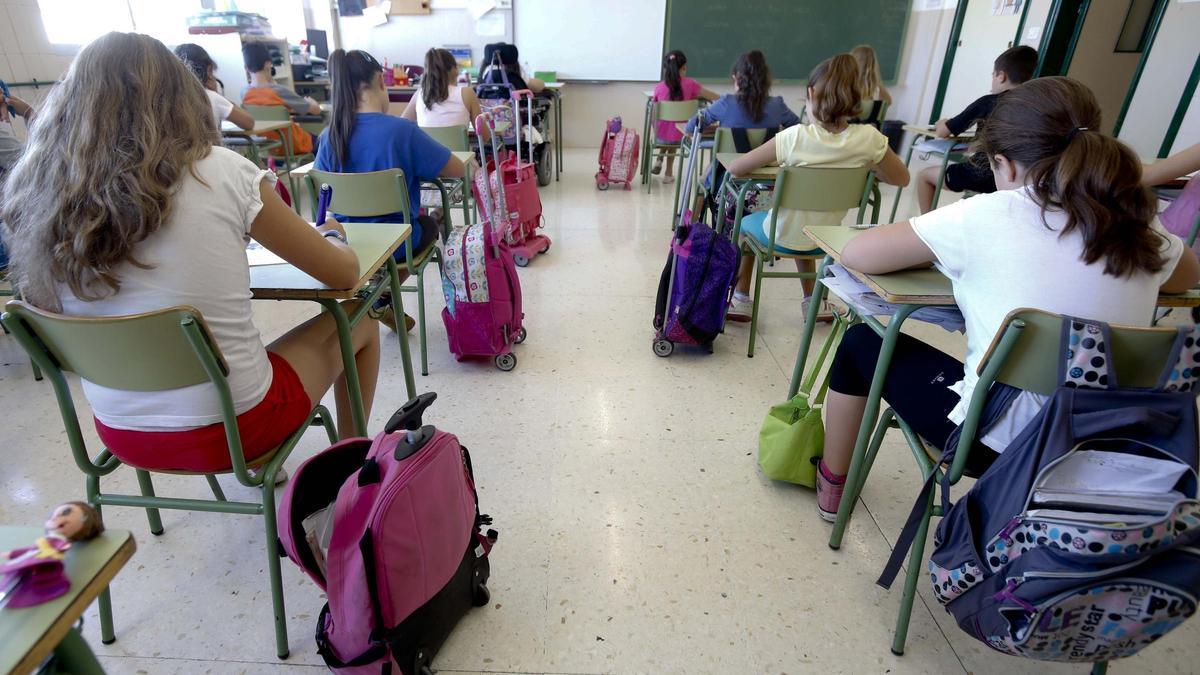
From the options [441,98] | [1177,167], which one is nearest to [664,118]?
[441,98]

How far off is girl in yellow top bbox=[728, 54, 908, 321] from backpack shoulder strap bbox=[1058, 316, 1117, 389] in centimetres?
136

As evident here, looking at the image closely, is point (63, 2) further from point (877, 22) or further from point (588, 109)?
point (877, 22)

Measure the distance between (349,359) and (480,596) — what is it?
1.95ft

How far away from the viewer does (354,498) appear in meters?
1.03

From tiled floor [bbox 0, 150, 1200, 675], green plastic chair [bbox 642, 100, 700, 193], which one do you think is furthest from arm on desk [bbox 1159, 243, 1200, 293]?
green plastic chair [bbox 642, 100, 700, 193]

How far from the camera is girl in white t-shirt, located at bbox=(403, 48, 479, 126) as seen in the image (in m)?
3.76

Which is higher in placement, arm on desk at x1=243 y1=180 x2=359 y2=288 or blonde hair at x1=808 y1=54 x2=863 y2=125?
blonde hair at x1=808 y1=54 x2=863 y2=125

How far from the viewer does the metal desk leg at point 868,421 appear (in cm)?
124

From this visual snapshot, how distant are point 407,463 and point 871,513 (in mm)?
1241

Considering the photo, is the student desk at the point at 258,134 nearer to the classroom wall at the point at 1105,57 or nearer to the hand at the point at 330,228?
the hand at the point at 330,228

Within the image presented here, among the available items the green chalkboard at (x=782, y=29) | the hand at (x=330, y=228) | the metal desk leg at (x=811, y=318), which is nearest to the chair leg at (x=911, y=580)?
the metal desk leg at (x=811, y=318)

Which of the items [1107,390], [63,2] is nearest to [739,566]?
[1107,390]

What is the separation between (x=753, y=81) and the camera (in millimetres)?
3424

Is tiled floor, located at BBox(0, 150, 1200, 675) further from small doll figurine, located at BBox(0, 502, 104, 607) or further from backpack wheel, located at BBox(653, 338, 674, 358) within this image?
small doll figurine, located at BBox(0, 502, 104, 607)
